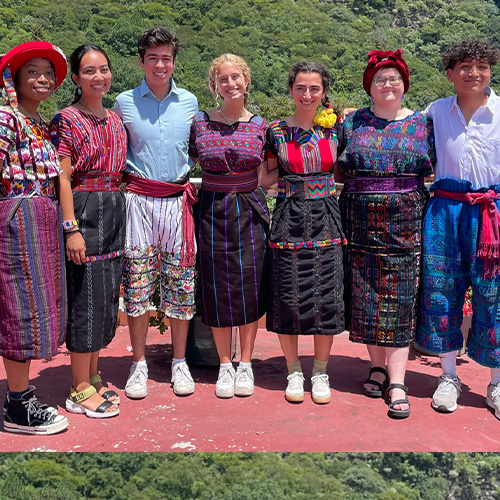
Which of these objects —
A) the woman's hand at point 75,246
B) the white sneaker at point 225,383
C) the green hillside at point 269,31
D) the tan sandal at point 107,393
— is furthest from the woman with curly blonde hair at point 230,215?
the green hillside at point 269,31

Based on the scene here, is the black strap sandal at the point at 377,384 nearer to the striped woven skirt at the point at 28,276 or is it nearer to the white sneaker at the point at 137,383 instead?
the white sneaker at the point at 137,383

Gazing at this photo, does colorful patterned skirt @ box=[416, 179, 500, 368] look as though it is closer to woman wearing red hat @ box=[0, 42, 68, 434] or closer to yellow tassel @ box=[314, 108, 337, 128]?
yellow tassel @ box=[314, 108, 337, 128]

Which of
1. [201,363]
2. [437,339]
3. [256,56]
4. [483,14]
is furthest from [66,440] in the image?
[483,14]

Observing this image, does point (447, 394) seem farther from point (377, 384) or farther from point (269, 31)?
point (269, 31)

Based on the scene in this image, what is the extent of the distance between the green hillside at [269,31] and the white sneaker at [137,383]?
3108cm

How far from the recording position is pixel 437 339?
3.30 m

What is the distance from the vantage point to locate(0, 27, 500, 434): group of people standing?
10.2 feet

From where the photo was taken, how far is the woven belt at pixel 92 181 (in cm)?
312

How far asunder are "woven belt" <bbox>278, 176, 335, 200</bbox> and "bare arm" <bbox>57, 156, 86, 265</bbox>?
100 centimetres

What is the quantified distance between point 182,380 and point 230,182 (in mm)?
1022

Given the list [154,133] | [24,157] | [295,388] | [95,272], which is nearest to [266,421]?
[295,388]

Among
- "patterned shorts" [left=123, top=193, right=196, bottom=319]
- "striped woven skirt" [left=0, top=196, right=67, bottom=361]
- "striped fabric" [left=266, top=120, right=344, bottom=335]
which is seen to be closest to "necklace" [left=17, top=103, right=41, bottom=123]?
"striped woven skirt" [left=0, top=196, right=67, bottom=361]

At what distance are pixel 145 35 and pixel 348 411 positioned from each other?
2022mm

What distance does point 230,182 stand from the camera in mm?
3330
